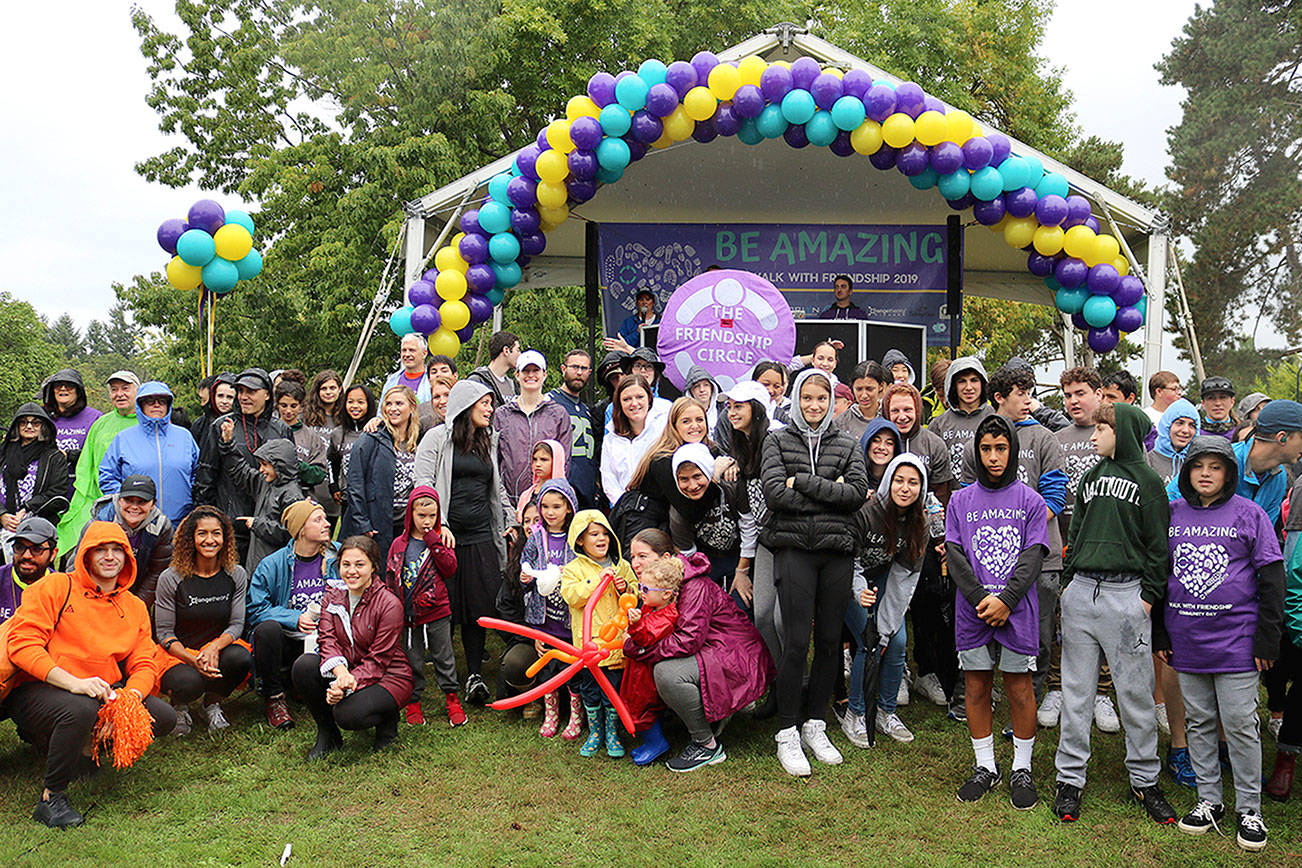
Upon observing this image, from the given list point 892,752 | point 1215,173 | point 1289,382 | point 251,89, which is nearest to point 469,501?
point 892,752

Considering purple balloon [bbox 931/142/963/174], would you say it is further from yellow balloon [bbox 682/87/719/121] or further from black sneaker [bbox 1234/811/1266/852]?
black sneaker [bbox 1234/811/1266/852]

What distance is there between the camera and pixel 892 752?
493 cm

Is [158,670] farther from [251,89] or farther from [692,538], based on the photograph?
[251,89]

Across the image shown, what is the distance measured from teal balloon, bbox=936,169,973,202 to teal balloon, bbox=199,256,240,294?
17.3ft

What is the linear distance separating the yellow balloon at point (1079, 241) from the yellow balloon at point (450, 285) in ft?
15.6

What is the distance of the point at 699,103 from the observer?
24.9ft

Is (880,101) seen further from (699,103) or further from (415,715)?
(415,715)

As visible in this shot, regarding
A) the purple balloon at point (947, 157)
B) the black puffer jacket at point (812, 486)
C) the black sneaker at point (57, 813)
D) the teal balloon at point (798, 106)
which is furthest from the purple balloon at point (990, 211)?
the black sneaker at point (57, 813)

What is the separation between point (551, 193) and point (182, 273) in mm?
2727

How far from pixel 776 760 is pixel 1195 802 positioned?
1784 millimetres

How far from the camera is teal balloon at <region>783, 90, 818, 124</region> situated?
7.59 meters

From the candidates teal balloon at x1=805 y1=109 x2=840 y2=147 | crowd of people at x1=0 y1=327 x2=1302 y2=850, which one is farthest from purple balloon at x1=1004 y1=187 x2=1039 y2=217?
crowd of people at x1=0 y1=327 x2=1302 y2=850

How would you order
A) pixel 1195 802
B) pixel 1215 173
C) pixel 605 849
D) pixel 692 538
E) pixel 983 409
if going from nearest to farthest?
pixel 605 849
pixel 1195 802
pixel 692 538
pixel 983 409
pixel 1215 173

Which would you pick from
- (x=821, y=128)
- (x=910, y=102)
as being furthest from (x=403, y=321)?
(x=910, y=102)
